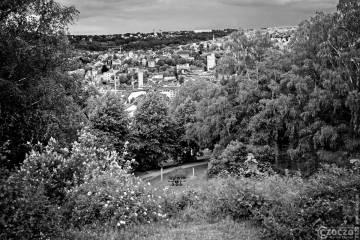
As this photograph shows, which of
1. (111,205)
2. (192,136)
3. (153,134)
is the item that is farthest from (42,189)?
(153,134)

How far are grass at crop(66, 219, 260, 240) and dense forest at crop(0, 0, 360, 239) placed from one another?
0.88 feet

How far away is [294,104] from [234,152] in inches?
208

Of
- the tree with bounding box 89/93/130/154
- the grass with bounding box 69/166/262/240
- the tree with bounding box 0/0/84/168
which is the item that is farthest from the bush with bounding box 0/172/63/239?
the tree with bounding box 89/93/130/154

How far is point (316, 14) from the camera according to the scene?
3056 centimetres

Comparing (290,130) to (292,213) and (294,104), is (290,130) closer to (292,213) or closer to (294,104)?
(294,104)

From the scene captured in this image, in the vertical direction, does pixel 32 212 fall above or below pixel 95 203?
above

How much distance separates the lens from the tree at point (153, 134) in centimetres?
4181

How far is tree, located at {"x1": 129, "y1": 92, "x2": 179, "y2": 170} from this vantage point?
41.8 metres

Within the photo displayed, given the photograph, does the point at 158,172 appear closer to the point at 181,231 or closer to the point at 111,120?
the point at 111,120

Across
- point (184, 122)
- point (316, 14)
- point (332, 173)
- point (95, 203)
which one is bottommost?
point (184, 122)

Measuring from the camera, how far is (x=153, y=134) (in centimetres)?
4228

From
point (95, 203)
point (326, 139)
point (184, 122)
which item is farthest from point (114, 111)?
point (95, 203)

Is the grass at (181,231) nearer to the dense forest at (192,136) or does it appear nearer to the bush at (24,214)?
the dense forest at (192,136)

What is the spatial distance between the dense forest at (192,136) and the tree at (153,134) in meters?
0.13
